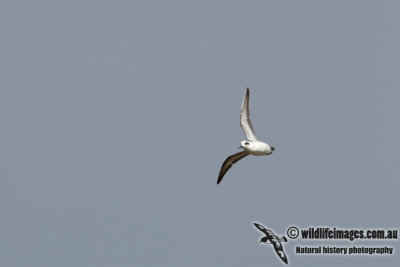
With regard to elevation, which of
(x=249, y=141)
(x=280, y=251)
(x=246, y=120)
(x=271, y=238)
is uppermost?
(x=246, y=120)

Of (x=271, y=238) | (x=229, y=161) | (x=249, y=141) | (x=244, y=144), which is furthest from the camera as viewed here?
(x=271, y=238)

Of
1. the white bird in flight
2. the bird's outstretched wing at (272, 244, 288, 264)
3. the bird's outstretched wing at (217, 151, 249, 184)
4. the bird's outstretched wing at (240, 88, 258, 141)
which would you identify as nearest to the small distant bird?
the bird's outstretched wing at (272, 244, 288, 264)

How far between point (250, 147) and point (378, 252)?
31125 millimetres

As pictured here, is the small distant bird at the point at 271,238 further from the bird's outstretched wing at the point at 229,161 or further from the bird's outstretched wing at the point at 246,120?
the bird's outstretched wing at the point at 246,120

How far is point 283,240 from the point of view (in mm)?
115438

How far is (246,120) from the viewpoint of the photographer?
327 feet

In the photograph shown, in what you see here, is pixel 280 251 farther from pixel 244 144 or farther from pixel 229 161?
pixel 244 144

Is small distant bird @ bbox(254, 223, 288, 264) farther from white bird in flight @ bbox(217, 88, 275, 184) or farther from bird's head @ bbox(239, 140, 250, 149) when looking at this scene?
bird's head @ bbox(239, 140, 250, 149)

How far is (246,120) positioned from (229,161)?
886 centimetres

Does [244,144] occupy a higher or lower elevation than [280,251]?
higher

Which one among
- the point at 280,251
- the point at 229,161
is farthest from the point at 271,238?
the point at 229,161

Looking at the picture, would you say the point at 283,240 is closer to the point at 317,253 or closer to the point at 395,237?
the point at 317,253

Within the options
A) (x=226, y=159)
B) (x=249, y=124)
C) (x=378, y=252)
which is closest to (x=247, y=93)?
(x=249, y=124)

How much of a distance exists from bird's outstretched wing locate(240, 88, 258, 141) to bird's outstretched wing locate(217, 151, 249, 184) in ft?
13.3
